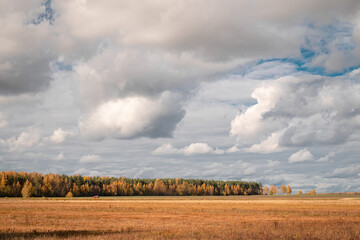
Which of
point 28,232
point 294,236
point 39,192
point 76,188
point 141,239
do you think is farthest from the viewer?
point 76,188

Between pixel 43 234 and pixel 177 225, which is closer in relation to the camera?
pixel 43 234

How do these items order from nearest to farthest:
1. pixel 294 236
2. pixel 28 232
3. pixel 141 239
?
1. pixel 141 239
2. pixel 294 236
3. pixel 28 232

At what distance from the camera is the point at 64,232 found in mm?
29672

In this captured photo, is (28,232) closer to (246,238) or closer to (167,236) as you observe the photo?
(167,236)

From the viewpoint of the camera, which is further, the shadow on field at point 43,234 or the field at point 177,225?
the field at point 177,225

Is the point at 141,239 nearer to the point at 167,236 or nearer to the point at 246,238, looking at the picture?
the point at 167,236

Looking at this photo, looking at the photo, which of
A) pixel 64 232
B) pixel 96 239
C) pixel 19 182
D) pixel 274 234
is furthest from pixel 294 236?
pixel 19 182

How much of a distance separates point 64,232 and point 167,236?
9.49m

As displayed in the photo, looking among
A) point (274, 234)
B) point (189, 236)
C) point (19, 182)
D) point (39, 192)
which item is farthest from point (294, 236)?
point (19, 182)

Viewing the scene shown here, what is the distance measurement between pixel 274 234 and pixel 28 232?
20.3 m

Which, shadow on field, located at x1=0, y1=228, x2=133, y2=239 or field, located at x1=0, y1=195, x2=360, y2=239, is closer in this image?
shadow on field, located at x1=0, y1=228, x2=133, y2=239

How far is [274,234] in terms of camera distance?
2625cm

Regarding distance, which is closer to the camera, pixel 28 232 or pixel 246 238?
pixel 246 238

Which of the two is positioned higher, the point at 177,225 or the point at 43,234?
the point at 43,234
